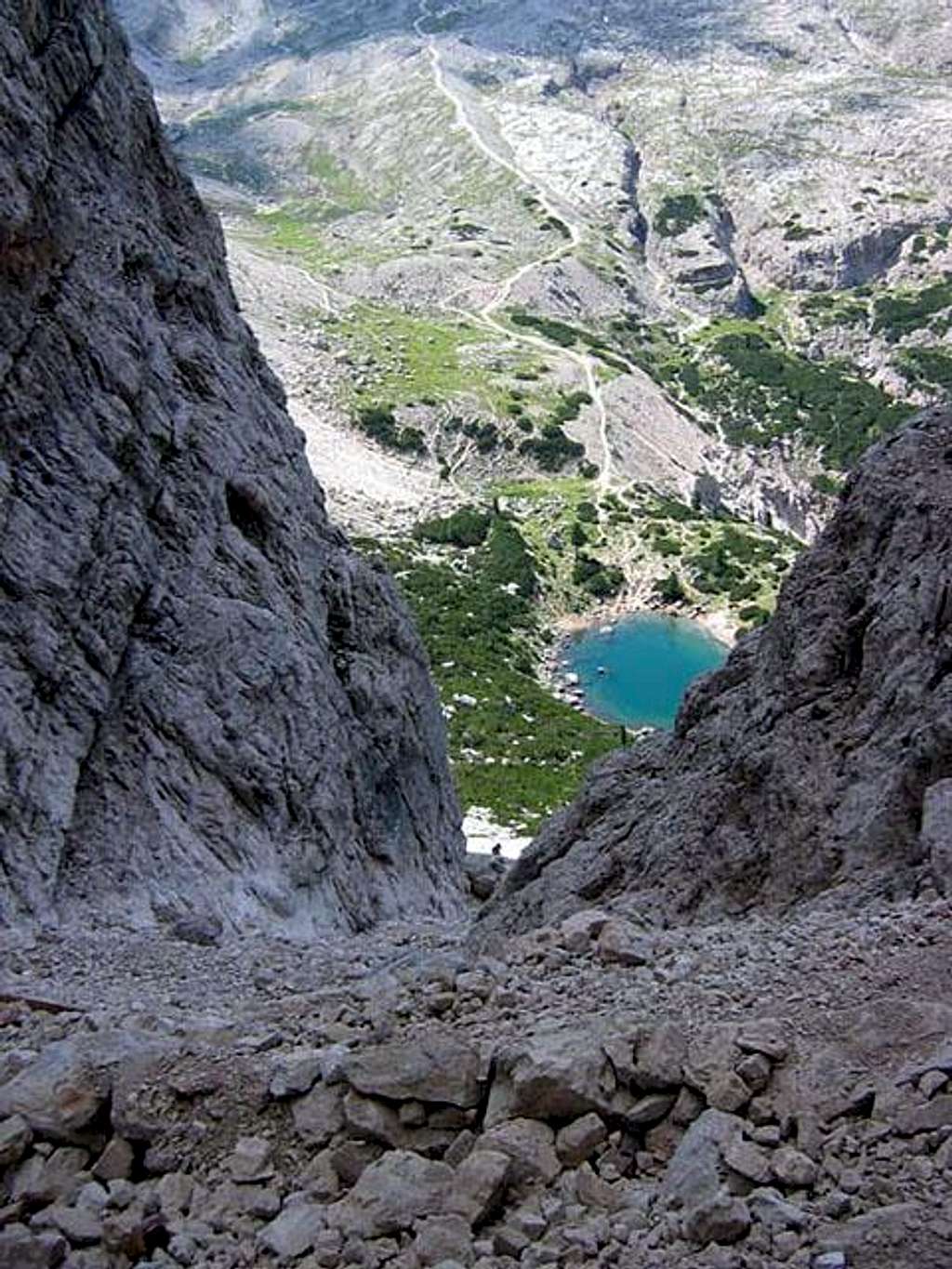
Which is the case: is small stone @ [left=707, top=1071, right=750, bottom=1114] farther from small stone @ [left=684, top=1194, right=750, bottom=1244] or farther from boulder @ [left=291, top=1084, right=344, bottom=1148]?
boulder @ [left=291, top=1084, right=344, bottom=1148]

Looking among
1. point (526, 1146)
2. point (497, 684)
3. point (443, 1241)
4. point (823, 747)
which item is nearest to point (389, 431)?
point (497, 684)

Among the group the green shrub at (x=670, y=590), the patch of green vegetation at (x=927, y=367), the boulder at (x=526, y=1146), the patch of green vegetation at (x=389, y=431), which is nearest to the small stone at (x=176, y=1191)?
the boulder at (x=526, y=1146)

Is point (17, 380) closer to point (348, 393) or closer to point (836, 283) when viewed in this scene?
point (348, 393)

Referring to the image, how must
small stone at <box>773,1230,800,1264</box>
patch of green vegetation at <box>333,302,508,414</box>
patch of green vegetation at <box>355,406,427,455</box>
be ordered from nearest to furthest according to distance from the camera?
1. small stone at <box>773,1230,800,1264</box>
2. patch of green vegetation at <box>355,406,427,455</box>
3. patch of green vegetation at <box>333,302,508,414</box>

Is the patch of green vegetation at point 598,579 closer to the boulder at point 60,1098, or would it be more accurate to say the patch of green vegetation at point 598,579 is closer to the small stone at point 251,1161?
the boulder at point 60,1098

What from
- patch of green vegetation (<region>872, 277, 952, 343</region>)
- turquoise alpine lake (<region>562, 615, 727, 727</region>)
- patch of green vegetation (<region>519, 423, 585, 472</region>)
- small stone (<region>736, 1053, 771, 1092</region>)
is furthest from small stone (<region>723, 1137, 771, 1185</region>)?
patch of green vegetation (<region>872, 277, 952, 343</region>)
